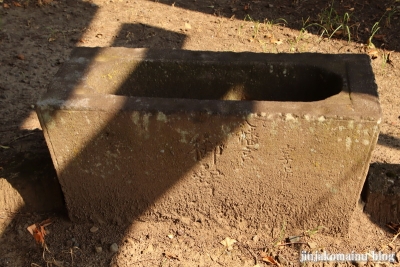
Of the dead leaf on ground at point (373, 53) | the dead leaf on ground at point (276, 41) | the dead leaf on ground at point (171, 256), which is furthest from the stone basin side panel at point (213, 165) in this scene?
the dead leaf on ground at point (276, 41)

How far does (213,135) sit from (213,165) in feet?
0.66

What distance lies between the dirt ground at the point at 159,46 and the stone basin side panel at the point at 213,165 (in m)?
0.12

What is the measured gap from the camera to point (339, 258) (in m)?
2.62

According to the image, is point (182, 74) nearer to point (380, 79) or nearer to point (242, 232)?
point (242, 232)

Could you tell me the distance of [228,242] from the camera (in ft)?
8.86

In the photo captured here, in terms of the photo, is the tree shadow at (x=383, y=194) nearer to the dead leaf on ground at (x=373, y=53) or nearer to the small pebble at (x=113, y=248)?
the small pebble at (x=113, y=248)

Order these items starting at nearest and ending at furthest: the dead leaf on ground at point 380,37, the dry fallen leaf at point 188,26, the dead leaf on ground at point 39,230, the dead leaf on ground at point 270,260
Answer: the dead leaf on ground at point 270,260
the dead leaf on ground at point 39,230
the dead leaf on ground at point 380,37
the dry fallen leaf at point 188,26

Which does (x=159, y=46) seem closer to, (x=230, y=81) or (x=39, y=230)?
(x=230, y=81)

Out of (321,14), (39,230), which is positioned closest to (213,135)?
(39,230)

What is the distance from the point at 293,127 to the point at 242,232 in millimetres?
813

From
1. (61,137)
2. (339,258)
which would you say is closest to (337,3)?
(339,258)

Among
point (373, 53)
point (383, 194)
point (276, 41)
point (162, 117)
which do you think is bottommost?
point (276, 41)

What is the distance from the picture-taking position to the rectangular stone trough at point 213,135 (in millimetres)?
2268

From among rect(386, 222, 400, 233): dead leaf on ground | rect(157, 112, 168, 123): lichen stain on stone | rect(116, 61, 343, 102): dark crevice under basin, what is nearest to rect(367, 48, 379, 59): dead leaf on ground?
rect(116, 61, 343, 102): dark crevice under basin
